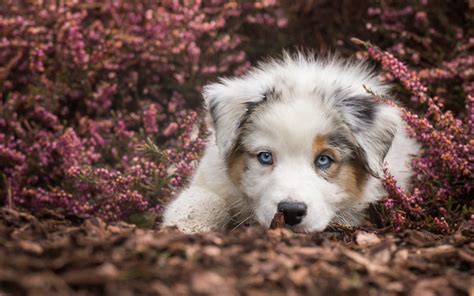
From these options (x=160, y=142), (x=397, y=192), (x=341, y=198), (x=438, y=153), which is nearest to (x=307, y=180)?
(x=341, y=198)

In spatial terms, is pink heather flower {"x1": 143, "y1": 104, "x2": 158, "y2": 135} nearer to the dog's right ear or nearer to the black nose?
the dog's right ear

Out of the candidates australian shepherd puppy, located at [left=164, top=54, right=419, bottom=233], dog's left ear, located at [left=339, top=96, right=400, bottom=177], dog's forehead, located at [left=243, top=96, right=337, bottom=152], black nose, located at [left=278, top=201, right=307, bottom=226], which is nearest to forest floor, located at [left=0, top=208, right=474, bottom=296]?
black nose, located at [left=278, top=201, right=307, bottom=226]

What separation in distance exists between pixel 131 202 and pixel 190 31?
6.41ft

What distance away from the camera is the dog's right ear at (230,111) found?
382 cm

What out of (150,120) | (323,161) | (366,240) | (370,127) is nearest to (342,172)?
(323,161)

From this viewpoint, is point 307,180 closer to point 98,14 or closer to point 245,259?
point 245,259

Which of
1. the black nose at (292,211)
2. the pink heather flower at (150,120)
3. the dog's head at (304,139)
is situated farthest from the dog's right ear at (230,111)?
the pink heather flower at (150,120)

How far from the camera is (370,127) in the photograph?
12.5 ft

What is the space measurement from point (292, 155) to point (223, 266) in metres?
1.69

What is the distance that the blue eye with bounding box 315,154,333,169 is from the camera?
12.1 ft

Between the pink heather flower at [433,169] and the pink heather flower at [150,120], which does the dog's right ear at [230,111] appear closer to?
the pink heather flower at [433,169]

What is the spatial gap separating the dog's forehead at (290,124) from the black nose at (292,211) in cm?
40

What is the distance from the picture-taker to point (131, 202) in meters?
4.34

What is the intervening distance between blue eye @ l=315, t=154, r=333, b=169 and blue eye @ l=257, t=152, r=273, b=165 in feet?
0.84
